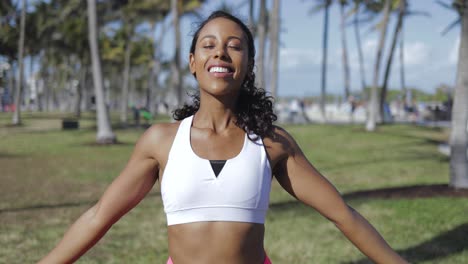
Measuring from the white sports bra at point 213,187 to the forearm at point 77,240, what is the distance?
341mm

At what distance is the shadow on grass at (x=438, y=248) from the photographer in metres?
5.58

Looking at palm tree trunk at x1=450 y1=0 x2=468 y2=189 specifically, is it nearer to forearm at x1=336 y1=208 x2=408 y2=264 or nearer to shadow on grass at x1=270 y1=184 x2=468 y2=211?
shadow on grass at x1=270 y1=184 x2=468 y2=211

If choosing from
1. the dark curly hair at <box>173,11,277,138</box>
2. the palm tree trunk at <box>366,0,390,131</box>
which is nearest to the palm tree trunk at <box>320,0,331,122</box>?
the palm tree trunk at <box>366,0,390,131</box>

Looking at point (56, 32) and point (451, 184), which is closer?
point (451, 184)

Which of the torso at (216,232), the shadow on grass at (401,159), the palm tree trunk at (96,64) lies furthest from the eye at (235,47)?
the palm tree trunk at (96,64)

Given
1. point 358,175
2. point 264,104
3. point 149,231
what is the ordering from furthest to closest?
1. point 358,175
2. point 149,231
3. point 264,104

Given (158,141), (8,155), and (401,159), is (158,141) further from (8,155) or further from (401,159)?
(8,155)

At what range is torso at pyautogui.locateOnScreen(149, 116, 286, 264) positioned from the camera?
202 cm

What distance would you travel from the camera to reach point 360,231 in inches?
85.5

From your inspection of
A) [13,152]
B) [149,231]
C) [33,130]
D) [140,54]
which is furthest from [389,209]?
[140,54]

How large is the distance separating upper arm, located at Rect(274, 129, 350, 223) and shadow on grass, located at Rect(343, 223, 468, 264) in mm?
3634

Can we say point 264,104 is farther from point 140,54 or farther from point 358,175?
point 140,54

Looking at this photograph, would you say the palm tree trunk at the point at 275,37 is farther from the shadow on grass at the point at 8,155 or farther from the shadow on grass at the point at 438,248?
the shadow on grass at the point at 438,248

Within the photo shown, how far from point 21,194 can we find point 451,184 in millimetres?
7618
